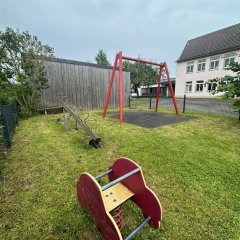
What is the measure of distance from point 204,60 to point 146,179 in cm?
2164

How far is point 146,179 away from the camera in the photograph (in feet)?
8.20

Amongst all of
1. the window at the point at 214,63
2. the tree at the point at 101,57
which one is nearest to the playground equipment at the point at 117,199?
the window at the point at 214,63

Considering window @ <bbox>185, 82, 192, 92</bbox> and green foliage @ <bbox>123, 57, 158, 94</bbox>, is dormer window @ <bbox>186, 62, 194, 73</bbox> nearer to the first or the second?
window @ <bbox>185, 82, 192, 92</bbox>

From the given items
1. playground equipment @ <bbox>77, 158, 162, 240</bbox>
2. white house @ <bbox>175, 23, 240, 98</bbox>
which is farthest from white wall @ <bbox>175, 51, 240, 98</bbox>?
playground equipment @ <bbox>77, 158, 162, 240</bbox>

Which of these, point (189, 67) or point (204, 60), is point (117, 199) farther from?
point (189, 67)

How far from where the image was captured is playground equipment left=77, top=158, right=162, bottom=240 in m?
1.35

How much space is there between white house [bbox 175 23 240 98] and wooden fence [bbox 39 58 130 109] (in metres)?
12.1

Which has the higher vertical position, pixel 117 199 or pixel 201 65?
pixel 201 65

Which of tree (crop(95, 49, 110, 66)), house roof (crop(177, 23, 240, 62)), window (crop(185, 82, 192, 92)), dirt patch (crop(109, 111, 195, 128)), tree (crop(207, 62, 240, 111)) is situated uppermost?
tree (crop(95, 49, 110, 66))

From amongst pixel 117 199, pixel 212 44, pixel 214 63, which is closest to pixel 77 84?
pixel 117 199

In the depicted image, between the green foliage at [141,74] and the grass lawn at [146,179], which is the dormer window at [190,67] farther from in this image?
the grass lawn at [146,179]

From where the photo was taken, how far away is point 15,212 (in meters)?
1.83

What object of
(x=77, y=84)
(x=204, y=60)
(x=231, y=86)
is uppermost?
(x=204, y=60)

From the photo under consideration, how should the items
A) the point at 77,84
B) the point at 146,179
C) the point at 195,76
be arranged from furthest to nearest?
1. the point at 195,76
2. the point at 77,84
3. the point at 146,179
